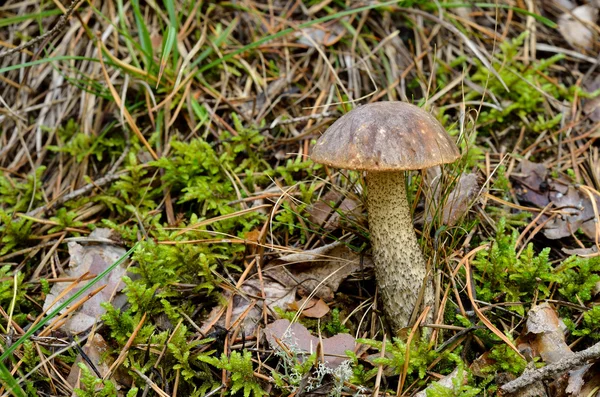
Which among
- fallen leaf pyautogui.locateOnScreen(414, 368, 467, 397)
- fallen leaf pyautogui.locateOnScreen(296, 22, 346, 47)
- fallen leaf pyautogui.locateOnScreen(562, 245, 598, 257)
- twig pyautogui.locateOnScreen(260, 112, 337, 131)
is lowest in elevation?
fallen leaf pyautogui.locateOnScreen(414, 368, 467, 397)

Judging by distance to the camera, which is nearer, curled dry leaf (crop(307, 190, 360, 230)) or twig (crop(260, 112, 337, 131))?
curled dry leaf (crop(307, 190, 360, 230))

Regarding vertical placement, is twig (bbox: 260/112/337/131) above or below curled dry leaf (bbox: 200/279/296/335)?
above

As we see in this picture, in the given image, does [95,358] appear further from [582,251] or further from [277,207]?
[582,251]

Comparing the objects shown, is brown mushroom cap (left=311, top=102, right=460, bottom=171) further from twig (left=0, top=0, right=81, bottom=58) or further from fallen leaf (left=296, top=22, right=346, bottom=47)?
fallen leaf (left=296, top=22, right=346, bottom=47)

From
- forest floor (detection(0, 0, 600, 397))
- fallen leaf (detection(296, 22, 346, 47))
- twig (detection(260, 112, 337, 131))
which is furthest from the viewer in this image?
fallen leaf (detection(296, 22, 346, 47))

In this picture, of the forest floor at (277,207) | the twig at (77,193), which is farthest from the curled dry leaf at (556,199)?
the twig at (77,193)

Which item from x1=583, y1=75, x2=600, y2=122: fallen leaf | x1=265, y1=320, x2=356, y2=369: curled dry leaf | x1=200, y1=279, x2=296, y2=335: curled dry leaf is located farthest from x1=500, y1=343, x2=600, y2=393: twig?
x1=583, y1=75, x2=600, y2=122: fallen leaf

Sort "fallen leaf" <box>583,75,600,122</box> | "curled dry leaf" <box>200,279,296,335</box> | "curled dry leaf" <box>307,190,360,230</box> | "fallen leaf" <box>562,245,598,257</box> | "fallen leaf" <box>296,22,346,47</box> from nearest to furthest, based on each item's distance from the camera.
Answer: "curled dry leaf" <box>200,279,296,335</box>, "fallen leaf" <box>562,245,598,257</box>, "curled dry leaf" <box>307,190,360,230</box>, "fallen leaf" <box>583,75,600,122</box>, "fallen leaf" <box>296,22,346,47</box>

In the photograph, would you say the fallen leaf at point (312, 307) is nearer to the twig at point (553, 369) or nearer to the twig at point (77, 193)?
the twig at point (553, 369)
